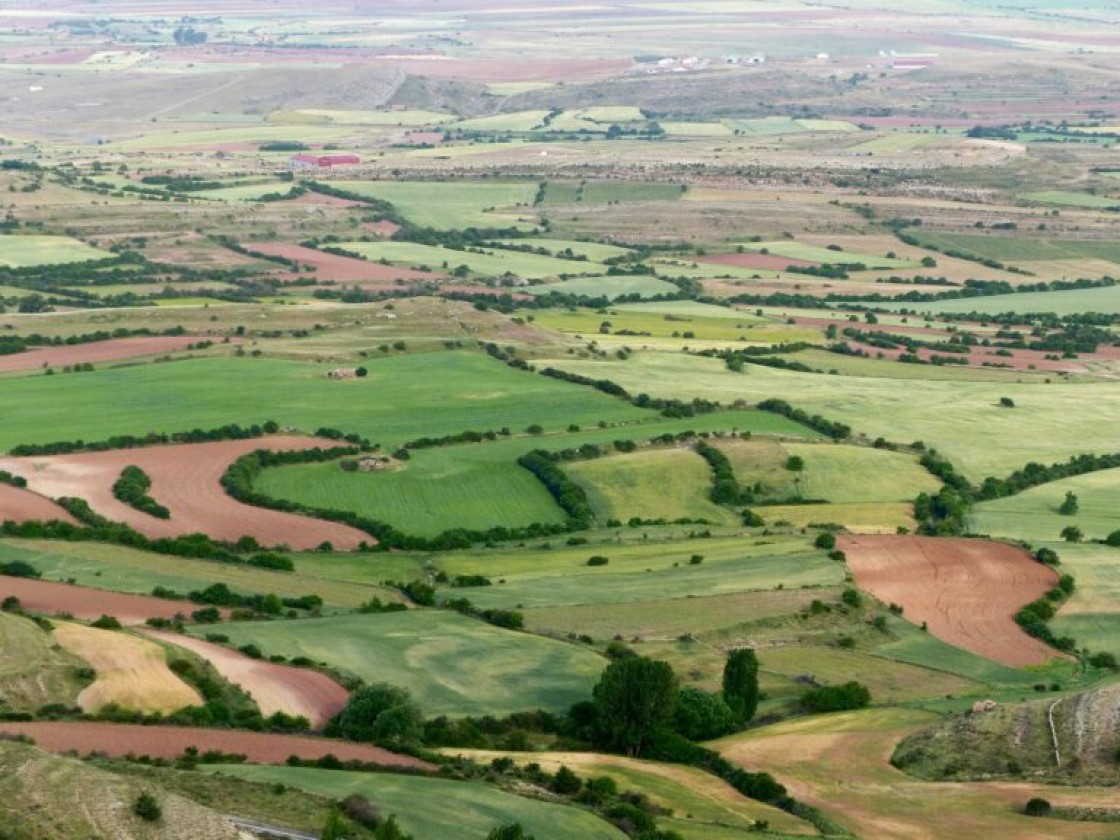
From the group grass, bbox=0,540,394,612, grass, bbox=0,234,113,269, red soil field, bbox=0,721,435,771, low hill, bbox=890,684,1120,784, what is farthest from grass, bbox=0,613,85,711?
grass, bbox=0,234,113,269

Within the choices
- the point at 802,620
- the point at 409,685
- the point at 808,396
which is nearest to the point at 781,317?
the point at 808,396

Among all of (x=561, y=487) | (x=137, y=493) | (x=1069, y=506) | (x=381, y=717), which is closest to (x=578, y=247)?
(x=561, y=487)

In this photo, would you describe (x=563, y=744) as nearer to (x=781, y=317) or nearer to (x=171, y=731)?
(x=171, y=731)

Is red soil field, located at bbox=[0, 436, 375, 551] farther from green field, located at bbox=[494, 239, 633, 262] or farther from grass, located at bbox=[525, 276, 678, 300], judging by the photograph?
green field, located at bbox=[494, 239, 633, 262]

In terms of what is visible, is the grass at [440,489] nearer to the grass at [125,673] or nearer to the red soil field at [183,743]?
the grass at [125,673]

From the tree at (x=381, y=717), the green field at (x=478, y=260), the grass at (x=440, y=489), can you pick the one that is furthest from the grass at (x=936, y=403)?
the tree at (x=381, y=717)

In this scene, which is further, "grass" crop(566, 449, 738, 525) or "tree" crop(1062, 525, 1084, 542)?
"grass" crop(566, 449, 738, 525)
